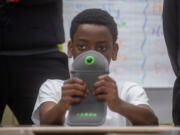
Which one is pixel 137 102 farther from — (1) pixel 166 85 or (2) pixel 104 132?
(1) pixel 166 85

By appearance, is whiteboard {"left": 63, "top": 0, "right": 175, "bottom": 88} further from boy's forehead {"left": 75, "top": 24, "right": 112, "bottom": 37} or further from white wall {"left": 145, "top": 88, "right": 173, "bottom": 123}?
boy's forehead {"left": 75, "top": 24, "right": 112, "bottom": 37}

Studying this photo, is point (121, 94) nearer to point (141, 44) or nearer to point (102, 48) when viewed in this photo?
point (102, 48)

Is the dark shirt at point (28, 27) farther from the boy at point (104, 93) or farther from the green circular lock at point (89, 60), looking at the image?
the green circular lock at point (89, 60)

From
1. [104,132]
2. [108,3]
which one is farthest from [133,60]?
[104,132]

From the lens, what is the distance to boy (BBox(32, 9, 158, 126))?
25.7 inches

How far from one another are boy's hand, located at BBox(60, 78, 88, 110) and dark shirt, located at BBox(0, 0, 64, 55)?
31 cm

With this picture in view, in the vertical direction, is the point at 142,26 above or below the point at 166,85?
above

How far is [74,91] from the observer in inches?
22.4

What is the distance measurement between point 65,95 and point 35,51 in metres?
0.32

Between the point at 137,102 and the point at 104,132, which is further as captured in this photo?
the point at 137,102

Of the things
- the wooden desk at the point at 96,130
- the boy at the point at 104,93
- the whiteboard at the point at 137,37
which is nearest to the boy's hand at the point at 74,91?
the boy at the point at 104,93

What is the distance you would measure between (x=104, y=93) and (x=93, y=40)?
0.26 metres

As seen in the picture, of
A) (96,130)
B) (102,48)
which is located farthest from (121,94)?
(96,130)

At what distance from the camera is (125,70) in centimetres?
145
